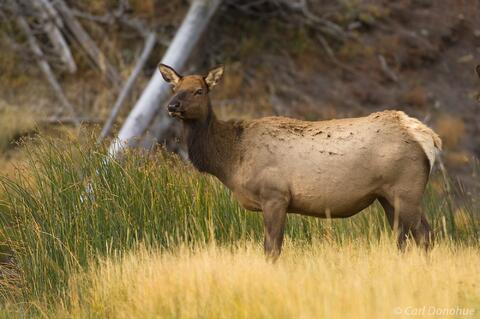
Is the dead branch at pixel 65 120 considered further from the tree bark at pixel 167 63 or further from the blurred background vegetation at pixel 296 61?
the tree bark at pixel 167 63

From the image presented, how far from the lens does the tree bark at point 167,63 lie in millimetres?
15062

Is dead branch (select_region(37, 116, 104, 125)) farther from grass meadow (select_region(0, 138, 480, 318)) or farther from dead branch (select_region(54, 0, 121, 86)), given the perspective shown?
grass meadow (select_region(0, 138, 480, 318))

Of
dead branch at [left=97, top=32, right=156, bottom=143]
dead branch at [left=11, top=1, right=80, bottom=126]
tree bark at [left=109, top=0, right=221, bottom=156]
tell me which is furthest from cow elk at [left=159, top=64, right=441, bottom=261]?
dead branch at [left=11, top=1, right=80, bottom=126]

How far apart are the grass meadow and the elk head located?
3.47ft

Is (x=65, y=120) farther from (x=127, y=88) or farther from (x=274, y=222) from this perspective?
(x=274, y=222)

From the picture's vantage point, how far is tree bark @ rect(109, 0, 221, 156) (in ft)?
49.4

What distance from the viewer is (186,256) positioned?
27.2ft

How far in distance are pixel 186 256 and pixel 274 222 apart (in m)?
0.92

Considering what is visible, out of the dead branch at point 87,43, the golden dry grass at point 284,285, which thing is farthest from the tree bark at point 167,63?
the golden dry grass at point 284,285

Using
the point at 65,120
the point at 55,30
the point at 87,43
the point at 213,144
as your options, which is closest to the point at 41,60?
the point at 55,30

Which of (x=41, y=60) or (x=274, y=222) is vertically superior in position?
(x=274, y=222)

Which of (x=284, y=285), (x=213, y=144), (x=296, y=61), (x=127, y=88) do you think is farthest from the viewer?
(x=296, y=61)

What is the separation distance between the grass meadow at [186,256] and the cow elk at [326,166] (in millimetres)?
378

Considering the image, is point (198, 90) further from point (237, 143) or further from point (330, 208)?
point (330, 208)
